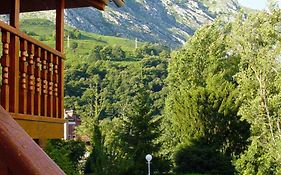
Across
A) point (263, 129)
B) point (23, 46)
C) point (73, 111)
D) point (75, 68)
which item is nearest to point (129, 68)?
point (75, 68)

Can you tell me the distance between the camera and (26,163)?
1.12 metres

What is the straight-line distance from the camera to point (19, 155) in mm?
1133

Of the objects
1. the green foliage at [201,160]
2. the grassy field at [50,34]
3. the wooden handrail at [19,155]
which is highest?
the wooden handrail at [19,155]

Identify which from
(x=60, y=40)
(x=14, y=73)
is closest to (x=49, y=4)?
(x=60, y=40)

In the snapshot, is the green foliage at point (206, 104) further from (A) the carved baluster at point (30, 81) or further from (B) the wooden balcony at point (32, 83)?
(A) the carved baluster at point (30, 81)

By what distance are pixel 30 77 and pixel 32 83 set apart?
5 cm

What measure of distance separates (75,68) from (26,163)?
68756 millimetres

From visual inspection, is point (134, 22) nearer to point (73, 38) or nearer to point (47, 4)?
point (73, 38)

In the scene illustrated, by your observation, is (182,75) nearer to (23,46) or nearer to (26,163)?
(23,46)

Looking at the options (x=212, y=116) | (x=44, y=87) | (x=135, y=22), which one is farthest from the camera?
(x=135, y=22)

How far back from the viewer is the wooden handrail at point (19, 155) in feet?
3.67

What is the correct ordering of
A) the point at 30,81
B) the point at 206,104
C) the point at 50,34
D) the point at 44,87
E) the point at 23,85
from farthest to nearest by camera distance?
1. the point at 50,34
2. the point at 206,104
3. the point at 44,87
4. the point at 30,81
5. the point at 23,85

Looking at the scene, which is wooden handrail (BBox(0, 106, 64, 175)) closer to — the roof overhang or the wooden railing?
the wooden railing

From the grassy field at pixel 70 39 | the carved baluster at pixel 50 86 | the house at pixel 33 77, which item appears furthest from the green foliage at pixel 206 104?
the grassy field at pixel 70 39
